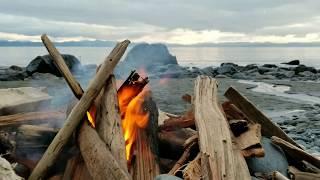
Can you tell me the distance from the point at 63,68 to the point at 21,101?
5.84ft

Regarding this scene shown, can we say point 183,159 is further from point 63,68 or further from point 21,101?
point 21,101

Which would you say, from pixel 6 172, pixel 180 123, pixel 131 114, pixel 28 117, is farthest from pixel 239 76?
pixel 6 172

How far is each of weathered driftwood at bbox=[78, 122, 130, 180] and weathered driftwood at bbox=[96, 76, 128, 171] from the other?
10 cm

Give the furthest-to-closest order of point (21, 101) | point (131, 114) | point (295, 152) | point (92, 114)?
1. point (21, 101)
2. point (295, 152)
3. point (131, 114)
4. point (92, 114)

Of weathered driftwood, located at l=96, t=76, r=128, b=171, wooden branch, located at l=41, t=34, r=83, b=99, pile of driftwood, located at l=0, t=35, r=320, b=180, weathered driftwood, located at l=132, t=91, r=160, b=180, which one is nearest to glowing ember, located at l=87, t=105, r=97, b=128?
pile of driftwood, located at l=0, t=35, r=320, b=180

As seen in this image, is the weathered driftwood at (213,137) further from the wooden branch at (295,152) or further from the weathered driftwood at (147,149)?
the wooden branch at (295,152)

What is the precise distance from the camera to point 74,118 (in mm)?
5516

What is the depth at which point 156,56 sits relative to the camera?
57.4 meters

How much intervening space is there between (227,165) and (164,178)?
736mm

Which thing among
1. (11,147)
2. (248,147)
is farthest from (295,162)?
(11,147)

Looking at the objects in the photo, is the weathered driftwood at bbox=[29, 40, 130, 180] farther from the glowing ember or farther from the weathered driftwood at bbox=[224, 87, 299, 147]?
the weathered driftwood at bbox=[224, 87, 299, 147]

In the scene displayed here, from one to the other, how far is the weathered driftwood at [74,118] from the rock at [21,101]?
2185mm

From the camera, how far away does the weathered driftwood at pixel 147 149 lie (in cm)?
549

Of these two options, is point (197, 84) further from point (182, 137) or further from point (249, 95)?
point (249, 95)
